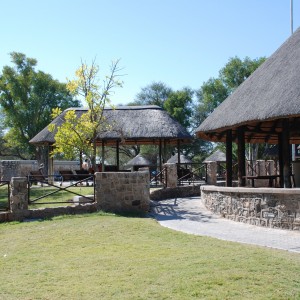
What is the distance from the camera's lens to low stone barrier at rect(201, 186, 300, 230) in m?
10.5

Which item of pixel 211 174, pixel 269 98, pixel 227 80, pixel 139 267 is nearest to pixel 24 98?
pixel 227 80

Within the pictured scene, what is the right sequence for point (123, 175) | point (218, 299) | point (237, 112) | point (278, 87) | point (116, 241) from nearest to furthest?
point (218, 299), point (116, 241), point (278, 87), point (237, 112), point (123, 175)

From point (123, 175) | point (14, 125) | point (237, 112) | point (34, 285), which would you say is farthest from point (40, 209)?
point (14, 125)

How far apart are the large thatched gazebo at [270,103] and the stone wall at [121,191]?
8.56 feet

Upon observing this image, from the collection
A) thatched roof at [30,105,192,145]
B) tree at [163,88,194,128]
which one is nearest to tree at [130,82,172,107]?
tree at [163,88,194,128]

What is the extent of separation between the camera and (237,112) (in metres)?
12.5

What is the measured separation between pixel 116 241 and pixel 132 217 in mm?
3685

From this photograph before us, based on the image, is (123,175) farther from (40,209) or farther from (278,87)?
(278,87)

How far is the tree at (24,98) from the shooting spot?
4547 centimetres

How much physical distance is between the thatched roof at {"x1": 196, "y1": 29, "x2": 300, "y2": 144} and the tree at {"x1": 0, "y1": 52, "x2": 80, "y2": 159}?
33.9 meters

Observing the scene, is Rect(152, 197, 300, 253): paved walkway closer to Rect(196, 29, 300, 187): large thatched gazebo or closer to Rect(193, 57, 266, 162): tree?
Rect(196, 29, 300, 187): large thatched gazebo

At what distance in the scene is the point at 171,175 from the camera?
19.9 metres

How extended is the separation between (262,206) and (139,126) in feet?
51.3

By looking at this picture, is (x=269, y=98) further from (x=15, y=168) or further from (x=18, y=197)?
(x=15, y=168)
